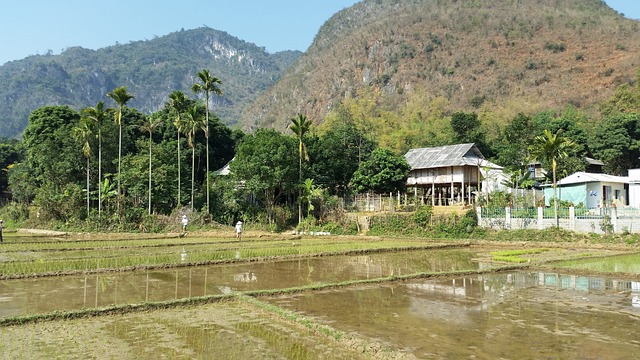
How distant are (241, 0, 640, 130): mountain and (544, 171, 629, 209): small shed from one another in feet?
127

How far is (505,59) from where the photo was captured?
91.3m

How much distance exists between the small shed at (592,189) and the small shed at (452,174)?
5626 millimetres

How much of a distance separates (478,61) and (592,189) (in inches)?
2491

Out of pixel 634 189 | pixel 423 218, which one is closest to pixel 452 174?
pixel 423 218

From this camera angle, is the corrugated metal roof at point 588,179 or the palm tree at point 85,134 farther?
the palm tree at point 85,134

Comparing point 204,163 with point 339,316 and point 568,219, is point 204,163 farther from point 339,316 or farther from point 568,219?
point 339,316

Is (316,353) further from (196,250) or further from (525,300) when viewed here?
(196,250)

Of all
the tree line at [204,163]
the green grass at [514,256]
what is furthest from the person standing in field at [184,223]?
the green grass at [514,256]

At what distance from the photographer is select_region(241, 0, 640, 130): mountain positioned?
80938mm

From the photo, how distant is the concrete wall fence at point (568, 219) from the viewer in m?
27.0

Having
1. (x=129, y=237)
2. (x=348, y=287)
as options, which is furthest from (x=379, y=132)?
(x=348, y=287)

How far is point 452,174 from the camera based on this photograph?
44.1 meters

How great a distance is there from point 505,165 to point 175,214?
1306 inches

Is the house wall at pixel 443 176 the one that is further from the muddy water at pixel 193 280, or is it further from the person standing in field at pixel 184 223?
the person standing in field at pixel 184 223
